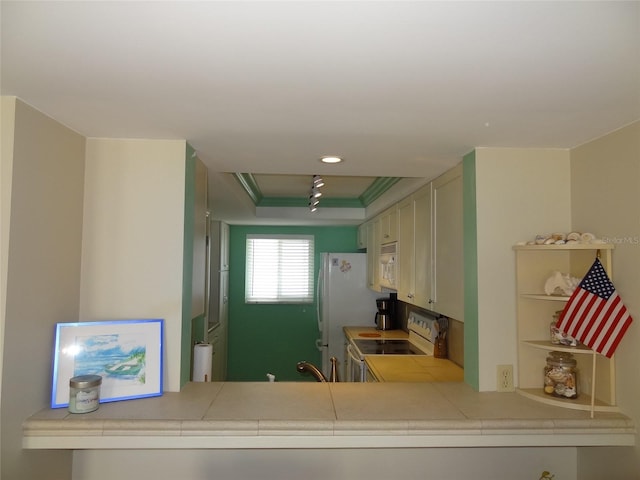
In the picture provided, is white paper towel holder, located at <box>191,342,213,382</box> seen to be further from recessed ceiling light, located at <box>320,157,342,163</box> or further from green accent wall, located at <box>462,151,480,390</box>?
green accent wall, located at <box>462,151,480,390</box>

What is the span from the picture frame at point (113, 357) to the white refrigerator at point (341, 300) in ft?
9.96

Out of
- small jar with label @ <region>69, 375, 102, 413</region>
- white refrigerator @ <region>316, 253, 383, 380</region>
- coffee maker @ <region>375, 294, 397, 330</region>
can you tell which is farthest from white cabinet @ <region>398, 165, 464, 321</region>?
small jar with label @ <region>69, 375, 102, 413</region>

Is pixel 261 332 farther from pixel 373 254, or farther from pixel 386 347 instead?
pixel 386 347

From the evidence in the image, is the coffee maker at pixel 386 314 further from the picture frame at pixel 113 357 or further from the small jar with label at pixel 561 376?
the picture frame at pixel 113 357

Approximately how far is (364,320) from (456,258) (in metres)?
2.72

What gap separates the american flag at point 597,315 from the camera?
5.05 ft

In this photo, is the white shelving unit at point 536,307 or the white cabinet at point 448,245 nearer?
the white shelving unit at point 536,307

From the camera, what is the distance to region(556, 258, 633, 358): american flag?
60.6 inches

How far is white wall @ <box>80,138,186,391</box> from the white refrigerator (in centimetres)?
298

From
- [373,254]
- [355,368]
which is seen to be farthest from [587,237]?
[373,254]

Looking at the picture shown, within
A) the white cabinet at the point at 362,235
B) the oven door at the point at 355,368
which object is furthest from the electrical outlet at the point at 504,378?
the white cabinet at the point at 362,235

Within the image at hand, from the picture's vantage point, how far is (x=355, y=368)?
3.72m

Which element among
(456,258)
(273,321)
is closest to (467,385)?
(456,258)

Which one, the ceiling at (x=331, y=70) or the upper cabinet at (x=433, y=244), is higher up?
the ceiling at (x=331, y=70)
